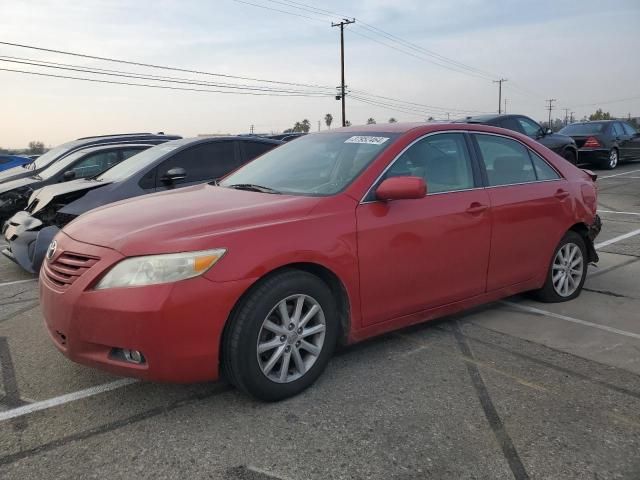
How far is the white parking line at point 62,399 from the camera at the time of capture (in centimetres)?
303

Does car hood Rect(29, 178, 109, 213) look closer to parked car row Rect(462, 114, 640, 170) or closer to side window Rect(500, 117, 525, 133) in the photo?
side window Rect(500, 117, 525, 133)

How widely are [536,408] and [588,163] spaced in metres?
17.6

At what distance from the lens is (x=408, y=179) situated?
134 inches

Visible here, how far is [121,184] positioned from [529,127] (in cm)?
1079

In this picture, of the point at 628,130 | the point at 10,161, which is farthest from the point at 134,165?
the point at 628,130

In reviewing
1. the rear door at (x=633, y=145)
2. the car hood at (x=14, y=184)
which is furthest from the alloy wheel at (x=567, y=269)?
the rear door at (x=633, y=145)

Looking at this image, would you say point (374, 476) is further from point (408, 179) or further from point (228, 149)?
point (228, 149)

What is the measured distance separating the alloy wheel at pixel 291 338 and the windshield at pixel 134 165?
405 cm

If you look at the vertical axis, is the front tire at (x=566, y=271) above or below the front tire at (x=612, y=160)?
below

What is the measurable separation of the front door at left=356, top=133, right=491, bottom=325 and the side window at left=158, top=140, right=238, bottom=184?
3675 mm

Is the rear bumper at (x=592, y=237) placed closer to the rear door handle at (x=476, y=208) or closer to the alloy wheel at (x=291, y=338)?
the rear door handle at (x=476, y=208)

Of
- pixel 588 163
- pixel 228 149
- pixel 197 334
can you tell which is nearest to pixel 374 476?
pixel 197 334

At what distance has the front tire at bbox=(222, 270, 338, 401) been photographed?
2.91 meters

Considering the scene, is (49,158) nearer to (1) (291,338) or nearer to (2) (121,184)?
(2) (121,184)
